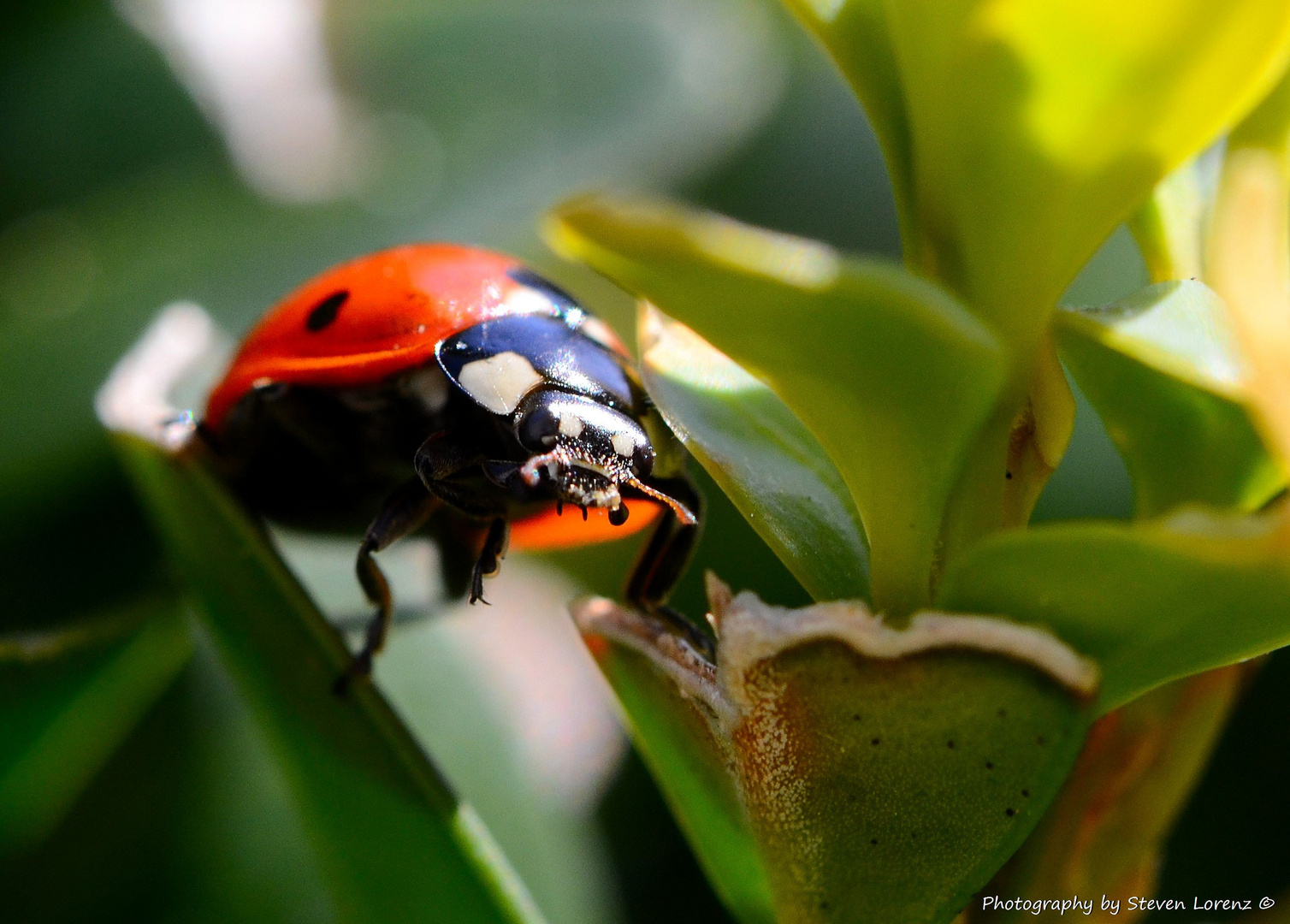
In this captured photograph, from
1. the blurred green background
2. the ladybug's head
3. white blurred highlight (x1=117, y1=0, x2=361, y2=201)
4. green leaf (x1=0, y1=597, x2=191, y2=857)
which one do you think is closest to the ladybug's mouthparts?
the ladybug's head

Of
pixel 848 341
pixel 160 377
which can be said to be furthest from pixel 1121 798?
pixel 160 377

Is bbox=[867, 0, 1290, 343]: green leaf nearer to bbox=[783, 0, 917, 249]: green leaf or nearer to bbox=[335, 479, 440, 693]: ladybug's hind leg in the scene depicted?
bbox=[783, 0, 917, 249]: green leaf

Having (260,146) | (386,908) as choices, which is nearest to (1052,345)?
(386,908)

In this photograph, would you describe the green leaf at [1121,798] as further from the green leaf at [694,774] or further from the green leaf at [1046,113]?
the green leaf at [1046,113]

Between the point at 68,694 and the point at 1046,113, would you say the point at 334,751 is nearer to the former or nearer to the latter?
the point at 68,694

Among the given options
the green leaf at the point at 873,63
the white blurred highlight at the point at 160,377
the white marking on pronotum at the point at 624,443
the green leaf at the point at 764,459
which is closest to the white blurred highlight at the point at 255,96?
the white blurred highlight at the point at 160,377

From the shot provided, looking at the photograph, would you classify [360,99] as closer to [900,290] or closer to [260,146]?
[260,146]
